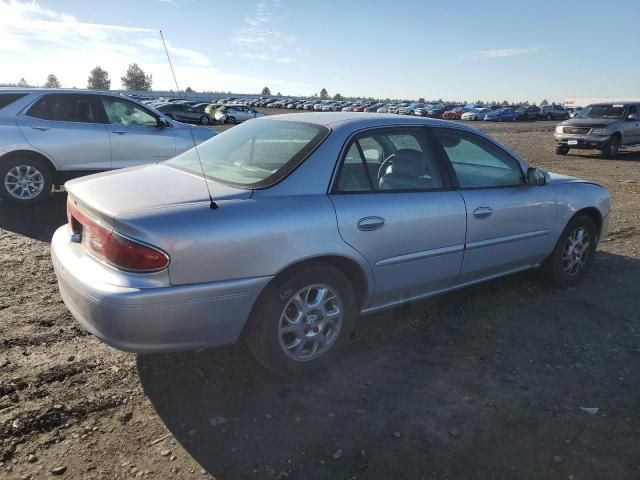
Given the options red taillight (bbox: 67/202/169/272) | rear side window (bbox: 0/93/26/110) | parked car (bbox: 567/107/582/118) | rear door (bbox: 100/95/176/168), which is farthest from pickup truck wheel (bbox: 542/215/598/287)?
parked car (bbox: 567/107/582/118)

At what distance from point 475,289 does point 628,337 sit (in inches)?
50.2

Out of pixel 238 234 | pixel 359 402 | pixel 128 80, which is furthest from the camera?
pixel 128 80

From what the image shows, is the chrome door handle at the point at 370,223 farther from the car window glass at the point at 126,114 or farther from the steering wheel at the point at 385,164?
the car window glass at the point at 126,114

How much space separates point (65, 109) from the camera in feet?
23.9

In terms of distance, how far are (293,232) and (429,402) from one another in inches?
50.2

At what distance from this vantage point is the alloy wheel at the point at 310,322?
3025mm

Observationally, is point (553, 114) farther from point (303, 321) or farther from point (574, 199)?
point (303, 321)

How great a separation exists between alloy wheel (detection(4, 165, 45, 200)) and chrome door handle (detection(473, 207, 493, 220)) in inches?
239

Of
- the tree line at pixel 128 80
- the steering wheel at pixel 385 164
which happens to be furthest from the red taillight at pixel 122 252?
the tree line at pixel 128 80

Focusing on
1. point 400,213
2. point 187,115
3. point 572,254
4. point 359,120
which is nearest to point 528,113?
point 187,115

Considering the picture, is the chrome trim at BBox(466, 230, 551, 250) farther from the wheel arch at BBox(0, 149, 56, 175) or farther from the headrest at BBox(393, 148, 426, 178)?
the wheel arch at BBox(0, 149, 56, 175)

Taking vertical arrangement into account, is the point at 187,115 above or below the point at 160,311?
below

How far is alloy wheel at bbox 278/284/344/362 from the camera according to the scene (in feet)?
9.93

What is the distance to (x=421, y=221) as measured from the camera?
3.45 metres
